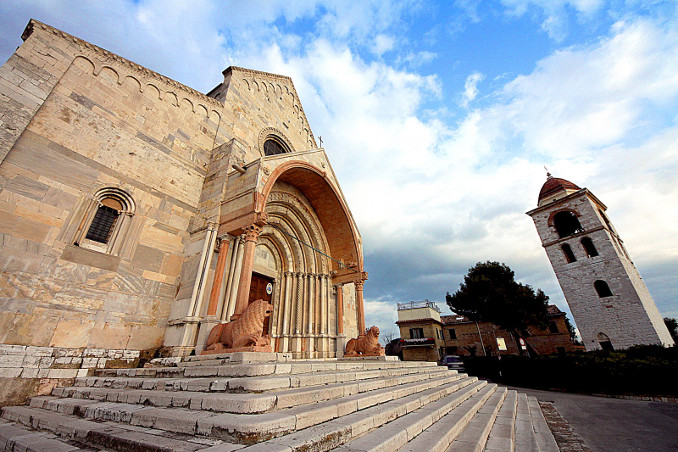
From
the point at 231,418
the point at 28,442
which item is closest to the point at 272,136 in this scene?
the point at 28,442

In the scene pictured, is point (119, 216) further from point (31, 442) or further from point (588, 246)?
point (588, 246)

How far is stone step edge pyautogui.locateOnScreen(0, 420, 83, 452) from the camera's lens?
7.70 feet

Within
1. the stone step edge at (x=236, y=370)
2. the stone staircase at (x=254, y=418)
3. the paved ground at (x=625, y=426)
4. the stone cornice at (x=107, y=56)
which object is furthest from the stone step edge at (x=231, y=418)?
the stone cornice at (x=107, y=56)

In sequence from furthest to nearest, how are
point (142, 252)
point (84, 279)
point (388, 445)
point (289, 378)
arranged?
point (142, 252) → point (84, 279) → point (289, 378) → point (388, 445)

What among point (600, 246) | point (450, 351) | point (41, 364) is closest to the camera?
point (41, 364)

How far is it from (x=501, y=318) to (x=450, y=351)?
40.9 feet

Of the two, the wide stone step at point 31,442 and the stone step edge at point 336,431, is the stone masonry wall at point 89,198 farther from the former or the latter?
the stone step edge at point 336,431

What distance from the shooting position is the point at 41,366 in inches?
179

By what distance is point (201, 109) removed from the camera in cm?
857

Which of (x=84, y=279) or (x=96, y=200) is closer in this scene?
(x=84, y=279)

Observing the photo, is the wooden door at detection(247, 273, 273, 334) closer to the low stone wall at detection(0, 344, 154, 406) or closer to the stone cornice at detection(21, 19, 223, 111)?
the low stone wall at detection(0, 344, 154, 406)

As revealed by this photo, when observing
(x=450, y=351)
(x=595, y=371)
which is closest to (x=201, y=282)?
(x=595, y=371)

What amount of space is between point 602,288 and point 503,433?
22829 mm

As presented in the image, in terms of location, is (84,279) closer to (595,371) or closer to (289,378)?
(289,378)
